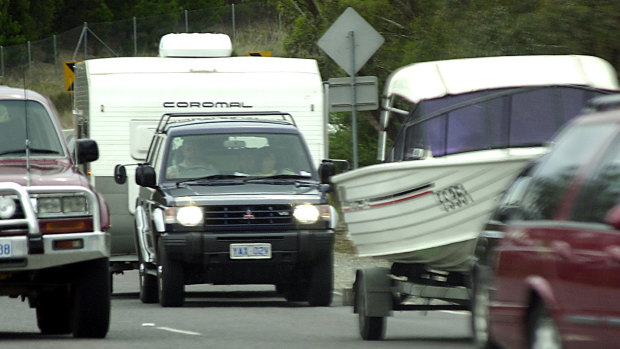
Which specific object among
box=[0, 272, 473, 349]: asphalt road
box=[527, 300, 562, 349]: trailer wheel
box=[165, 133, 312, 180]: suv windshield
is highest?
box=[165, 133, 312, 180]: suv windshield

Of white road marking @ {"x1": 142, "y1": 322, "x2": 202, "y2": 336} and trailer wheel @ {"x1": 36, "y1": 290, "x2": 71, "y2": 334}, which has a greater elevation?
trailer wheel @ {"x1": 36, "y1": 290, "x2": 71, "y2": 334}

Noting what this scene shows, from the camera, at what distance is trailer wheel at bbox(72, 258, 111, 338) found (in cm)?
1347

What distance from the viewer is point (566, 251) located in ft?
27.4

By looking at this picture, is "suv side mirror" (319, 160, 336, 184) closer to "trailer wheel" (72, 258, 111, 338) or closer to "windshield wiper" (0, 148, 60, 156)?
"windshield wiper" (0, 148, 60, 156)

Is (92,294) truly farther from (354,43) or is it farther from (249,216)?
(354,43)

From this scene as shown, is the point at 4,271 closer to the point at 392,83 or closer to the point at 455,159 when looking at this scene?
the point at 455,159

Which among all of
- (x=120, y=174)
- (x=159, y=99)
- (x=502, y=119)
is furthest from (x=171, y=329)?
(x=159, y=99)

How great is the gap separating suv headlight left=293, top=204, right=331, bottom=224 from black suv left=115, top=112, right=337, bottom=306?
1 centimetres

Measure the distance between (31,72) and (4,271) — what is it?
5103 centimetres

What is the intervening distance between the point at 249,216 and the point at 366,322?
3.70 m

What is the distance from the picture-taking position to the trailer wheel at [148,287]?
19.0 m

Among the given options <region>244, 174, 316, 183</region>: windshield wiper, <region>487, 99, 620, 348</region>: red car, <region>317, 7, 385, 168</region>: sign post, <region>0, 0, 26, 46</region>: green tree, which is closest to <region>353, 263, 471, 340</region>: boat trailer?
<region>487, 99, 620, 348</region>: red car

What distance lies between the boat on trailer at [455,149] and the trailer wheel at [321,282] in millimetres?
2610

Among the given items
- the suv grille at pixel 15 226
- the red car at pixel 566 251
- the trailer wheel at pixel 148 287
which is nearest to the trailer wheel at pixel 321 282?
the trailer wheel at pixel 148 287
